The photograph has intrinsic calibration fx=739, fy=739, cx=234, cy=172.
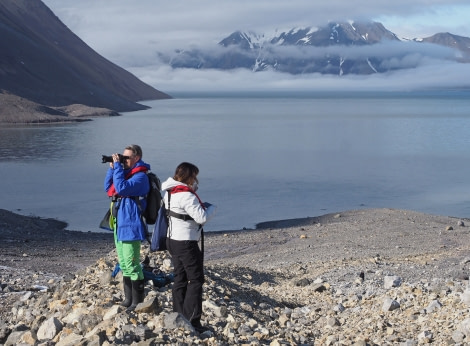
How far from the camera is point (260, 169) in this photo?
140 feet

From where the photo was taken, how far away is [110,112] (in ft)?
366

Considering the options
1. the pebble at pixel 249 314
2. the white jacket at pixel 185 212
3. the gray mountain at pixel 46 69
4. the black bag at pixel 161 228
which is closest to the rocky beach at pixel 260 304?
the pebble at pixel 249 314

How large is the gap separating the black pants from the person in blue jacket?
1.43 feet

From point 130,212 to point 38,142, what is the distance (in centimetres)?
5807

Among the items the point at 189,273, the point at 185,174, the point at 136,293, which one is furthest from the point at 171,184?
the point at 136,293

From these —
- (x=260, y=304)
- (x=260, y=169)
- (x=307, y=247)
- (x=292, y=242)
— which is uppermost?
(x=260, y=304)

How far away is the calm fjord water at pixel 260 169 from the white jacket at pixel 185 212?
16820mm

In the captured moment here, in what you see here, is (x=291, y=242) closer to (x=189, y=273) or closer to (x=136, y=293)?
(x=136, y=293)

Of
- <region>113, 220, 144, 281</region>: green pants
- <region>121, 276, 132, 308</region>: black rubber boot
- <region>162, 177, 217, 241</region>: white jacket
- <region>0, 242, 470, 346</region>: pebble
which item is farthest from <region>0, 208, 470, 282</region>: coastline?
<region>162, 177, 217, 241</region>: white jacket

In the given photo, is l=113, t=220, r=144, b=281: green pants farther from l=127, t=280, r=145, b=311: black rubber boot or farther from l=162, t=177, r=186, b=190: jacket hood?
l=162, t=177, r=186, b=190: jacket hood

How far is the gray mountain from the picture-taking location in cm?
10894

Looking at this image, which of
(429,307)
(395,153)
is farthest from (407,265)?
(395,153)

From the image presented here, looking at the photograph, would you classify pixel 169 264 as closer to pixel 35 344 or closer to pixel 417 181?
pixel 35 344

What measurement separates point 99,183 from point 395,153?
24.9m
